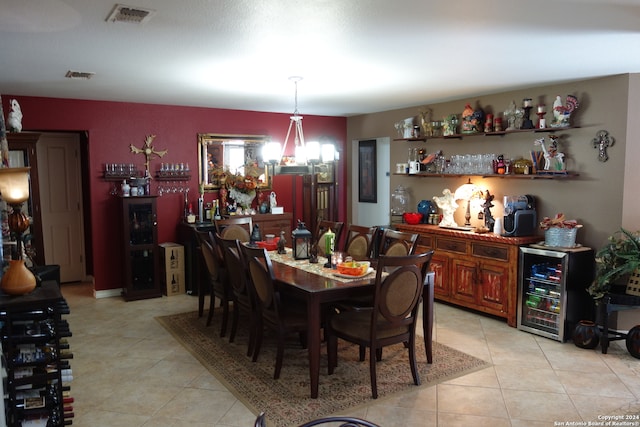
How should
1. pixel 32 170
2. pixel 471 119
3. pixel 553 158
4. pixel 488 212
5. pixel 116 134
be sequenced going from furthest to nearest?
1. pixel 32 170
2. pixel 116 134
3. pixel 471 119
4. pixel 488 212
5. pixel 553 158

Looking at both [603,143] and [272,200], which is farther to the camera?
[272,200]

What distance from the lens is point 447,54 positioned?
3.61 metres

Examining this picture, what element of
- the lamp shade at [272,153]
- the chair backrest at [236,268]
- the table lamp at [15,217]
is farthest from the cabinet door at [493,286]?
the table lamp at [15,217]

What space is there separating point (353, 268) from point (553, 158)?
2.54m

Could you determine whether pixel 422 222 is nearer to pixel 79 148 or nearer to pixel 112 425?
pixel 112 425

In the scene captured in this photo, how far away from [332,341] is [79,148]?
499 cm

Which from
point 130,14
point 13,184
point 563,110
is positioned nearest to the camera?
point 13,184

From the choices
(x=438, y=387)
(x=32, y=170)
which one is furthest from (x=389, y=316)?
(x=32, y=170)

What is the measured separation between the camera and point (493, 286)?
5.04m

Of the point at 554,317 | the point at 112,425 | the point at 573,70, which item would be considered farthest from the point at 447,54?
the point at 112,425

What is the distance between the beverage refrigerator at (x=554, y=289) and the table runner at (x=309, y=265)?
5.95ft

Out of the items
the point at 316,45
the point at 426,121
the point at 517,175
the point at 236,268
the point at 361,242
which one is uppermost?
the point at 316,45

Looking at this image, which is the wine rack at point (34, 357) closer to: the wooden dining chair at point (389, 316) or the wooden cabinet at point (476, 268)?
the wooden dining chair at point (389, 316)

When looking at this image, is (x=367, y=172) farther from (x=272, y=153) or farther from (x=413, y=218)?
(x=272, y=153)
